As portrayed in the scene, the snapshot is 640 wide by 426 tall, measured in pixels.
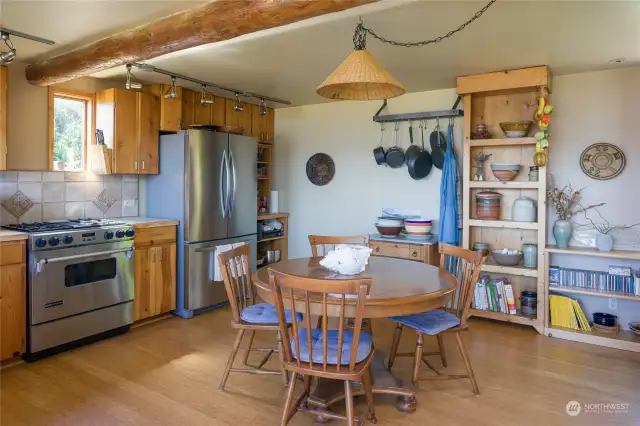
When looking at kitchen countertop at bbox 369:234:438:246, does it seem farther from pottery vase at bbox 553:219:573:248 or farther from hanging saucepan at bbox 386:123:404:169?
pottery vase at bbox 553:219:573:248

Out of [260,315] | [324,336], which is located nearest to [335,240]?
[260,315]

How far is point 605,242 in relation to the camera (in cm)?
344

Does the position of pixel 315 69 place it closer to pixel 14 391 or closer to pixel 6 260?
pixel 6 260

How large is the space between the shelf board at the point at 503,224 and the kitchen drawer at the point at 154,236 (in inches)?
107

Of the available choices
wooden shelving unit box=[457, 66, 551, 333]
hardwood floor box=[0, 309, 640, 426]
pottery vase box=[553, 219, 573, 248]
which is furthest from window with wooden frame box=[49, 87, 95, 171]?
pottery vase box=[553, 219, 573, 248]

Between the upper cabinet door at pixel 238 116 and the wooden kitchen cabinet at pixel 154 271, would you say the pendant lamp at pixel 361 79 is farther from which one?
the upper cabinet door at pixel 238 116

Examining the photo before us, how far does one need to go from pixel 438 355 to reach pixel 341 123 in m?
2.85

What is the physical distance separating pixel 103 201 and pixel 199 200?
0.91 meters

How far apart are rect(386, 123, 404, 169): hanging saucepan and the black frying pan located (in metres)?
0.35

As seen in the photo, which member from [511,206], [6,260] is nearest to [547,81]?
[511,206]

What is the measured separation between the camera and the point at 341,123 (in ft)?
16.3

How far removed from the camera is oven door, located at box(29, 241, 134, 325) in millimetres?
3002

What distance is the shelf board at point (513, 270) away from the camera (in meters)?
3.63

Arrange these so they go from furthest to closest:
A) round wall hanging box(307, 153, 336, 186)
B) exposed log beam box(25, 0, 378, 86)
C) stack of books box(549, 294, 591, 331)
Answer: round wall hanging box(307, 153, 336, 186) < stack of books box(549, 294, 591, 331) < exposed log beam box(25, 0, 378, 86)
